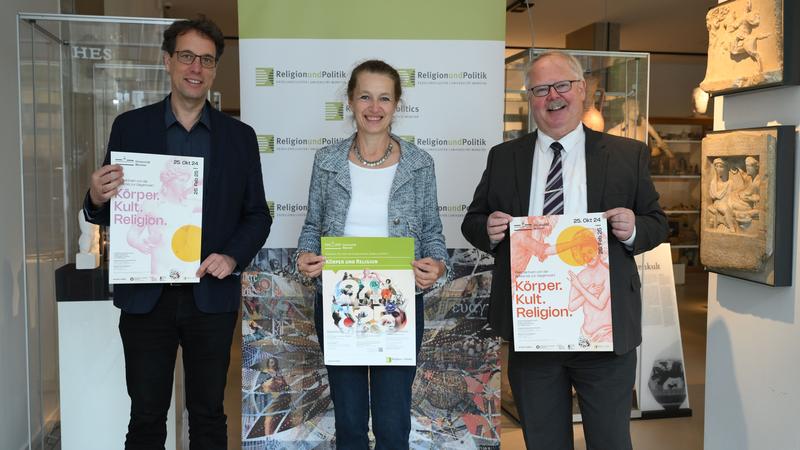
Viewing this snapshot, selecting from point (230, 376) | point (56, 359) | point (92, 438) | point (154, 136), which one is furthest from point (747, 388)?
point (230, 376)

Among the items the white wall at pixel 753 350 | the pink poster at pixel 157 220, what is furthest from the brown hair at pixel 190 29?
the white wall at pixel 753 350

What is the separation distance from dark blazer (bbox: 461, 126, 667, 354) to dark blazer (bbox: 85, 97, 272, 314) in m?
0.81

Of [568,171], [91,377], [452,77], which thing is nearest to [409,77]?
[452,77]

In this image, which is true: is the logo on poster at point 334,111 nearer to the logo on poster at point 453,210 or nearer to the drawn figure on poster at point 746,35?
the logo on poster at point 453,210

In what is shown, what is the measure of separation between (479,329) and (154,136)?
75.8 inches

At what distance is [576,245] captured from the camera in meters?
2.08

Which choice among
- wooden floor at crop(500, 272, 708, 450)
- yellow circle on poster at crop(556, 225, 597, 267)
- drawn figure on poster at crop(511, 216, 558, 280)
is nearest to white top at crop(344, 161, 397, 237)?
drawn figure on poster at crop(511, 216, 558, 280)

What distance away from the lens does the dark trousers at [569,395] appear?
84.3 inches

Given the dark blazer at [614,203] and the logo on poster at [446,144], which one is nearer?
the dark blazer at [614,203]

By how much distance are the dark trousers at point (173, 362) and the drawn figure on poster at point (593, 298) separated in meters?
1.17

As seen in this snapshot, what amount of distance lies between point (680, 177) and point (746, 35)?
9.04 meters

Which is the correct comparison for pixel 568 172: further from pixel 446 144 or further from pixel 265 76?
pixel 265 76

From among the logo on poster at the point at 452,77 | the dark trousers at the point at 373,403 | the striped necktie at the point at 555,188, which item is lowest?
the dark trousers at the point at 373,403

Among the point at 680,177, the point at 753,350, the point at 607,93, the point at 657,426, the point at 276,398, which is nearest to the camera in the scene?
the point at 753,350
